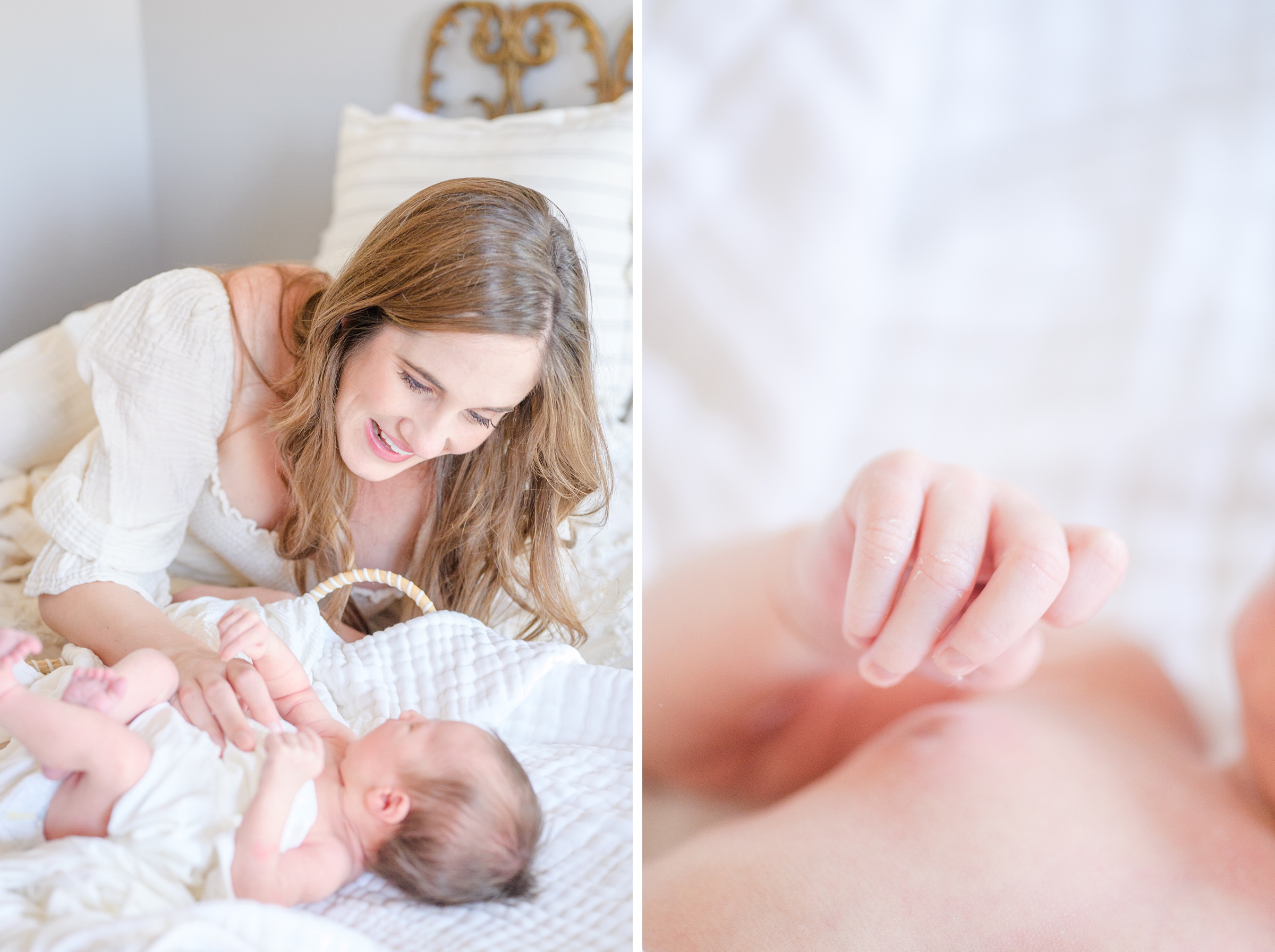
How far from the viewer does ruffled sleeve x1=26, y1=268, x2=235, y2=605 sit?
42cm

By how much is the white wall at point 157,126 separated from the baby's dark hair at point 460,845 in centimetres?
45

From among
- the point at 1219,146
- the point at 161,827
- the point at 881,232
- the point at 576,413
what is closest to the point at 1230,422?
the point at 1219,146

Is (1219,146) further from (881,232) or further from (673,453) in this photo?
(673,453)

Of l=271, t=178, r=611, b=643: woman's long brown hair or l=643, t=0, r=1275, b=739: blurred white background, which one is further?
l=643, t=0, r=1275, b=739: blurred white background

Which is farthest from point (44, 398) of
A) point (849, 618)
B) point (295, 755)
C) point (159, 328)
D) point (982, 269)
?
point (982, 269)

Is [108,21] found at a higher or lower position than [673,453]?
higher

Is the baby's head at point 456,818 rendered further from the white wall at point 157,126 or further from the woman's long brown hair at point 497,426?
the white wall at point 157,126

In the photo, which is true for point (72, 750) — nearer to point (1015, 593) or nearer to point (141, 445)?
point (141, 445)

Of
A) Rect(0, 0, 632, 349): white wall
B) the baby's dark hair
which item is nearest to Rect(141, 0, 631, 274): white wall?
Rect(0, 0, 632, 349): white wall

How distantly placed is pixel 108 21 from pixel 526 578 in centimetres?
44

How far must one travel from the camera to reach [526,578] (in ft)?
1.38

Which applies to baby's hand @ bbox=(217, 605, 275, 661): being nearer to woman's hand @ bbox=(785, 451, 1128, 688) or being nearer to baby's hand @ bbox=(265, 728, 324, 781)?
baby's hand @ bbox=(265, 728, 324, 781)

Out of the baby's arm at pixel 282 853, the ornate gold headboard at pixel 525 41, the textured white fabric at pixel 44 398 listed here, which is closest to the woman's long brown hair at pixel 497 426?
the baby's arm at pixel 282 853

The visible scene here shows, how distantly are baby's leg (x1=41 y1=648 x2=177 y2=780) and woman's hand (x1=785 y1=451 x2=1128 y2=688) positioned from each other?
0.95 feet
